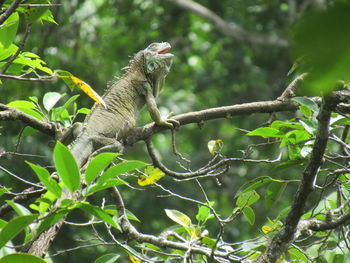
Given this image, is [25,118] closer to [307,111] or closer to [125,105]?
[125,105]

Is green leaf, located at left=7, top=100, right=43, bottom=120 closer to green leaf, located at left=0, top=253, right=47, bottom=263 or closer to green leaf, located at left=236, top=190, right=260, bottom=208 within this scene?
green leaf, located at left=236, top=190, right=260, bottom=208

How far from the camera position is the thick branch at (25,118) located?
2512mm

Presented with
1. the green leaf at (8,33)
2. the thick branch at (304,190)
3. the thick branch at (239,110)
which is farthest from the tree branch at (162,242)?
the green leaf at (8,33)

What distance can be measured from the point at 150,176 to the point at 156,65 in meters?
1.62

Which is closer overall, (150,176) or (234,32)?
(150,176)

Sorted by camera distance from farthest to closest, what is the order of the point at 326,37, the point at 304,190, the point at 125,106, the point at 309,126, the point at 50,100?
the point at 125,106 → the point at 50,100 → the point at 309,126 → the point at 304,190 → the point at 326,37

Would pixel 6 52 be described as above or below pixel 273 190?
above

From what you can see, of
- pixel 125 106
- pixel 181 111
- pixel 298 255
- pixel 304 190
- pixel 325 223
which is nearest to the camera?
pixel 304 190

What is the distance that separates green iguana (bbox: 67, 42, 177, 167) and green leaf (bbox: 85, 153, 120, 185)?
167 cm

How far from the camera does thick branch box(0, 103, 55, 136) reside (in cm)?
251

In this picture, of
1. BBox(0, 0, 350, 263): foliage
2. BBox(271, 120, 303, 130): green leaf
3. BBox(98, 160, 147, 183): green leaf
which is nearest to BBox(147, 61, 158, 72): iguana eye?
BBox(0, 0, 350, 263): foliage

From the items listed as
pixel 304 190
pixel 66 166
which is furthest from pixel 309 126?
pixel 66 166

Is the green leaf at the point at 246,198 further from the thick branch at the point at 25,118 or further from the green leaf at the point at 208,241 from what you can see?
the thick branch at the point at 25,118

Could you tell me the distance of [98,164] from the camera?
1.52 metres
